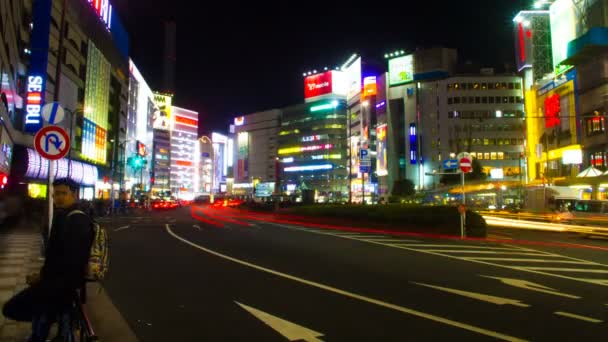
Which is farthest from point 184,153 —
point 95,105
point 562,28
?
point 562,28

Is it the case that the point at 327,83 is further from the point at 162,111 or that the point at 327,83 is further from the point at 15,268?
the point at 15,268

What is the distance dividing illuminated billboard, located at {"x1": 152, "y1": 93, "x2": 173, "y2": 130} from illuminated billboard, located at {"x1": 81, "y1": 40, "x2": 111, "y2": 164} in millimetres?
82125

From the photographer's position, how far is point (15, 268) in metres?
10.1

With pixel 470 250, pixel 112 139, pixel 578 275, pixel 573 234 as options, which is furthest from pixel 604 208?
pixel 112 139

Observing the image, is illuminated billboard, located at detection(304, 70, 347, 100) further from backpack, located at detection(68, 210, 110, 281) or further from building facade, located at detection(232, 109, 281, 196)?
backpack, located at detection(68, 210, 110, 281)

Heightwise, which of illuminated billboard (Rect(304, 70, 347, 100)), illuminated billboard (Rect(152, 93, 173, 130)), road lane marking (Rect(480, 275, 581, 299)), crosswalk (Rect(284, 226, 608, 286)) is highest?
illuminated billboard (Rect(304, 70, 347, 100))

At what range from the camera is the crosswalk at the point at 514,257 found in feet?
35.0

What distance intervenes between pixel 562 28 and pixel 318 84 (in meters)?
81.3

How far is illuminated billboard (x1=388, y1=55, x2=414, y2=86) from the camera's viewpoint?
328 feet

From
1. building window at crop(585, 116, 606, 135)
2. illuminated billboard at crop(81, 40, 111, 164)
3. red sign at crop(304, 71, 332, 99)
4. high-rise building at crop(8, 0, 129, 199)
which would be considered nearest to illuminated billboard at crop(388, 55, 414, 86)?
red sign at crop(304, 71, 332, 99)

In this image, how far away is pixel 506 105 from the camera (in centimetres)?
9444

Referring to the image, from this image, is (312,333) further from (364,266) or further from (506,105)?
(506,105)

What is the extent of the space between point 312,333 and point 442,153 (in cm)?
9423

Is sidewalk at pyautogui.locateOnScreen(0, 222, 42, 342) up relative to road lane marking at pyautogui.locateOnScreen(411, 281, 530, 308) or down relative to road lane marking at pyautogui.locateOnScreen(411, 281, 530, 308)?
up
